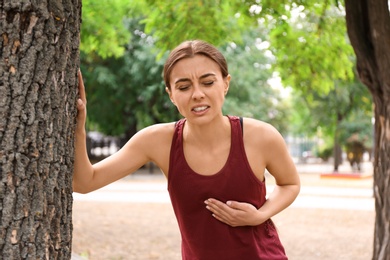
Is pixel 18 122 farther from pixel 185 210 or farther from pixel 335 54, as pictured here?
pixel 335 54

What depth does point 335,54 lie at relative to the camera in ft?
28.2

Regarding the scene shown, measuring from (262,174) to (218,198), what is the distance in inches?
9.0

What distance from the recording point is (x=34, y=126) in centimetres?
227

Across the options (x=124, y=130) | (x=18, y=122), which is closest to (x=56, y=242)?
(x=18, y=122)

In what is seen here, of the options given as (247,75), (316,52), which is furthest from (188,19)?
(247,75)

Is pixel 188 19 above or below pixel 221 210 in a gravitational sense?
above

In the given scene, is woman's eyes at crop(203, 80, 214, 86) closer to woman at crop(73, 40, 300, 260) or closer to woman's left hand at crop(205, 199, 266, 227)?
woman at crop(73, 40, 300, 260)

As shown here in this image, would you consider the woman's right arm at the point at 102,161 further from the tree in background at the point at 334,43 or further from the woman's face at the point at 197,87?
the tree in background at the point at 334,43

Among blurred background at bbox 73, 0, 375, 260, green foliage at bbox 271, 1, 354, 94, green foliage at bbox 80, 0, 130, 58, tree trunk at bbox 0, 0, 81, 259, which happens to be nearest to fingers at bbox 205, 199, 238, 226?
tree trunk at bbox 0, 0, 81, 259

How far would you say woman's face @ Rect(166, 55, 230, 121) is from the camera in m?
2.47

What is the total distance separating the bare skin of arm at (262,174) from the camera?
8.04ft

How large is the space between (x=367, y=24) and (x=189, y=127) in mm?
3607

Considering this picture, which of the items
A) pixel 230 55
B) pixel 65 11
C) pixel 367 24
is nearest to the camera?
pixel 65 11

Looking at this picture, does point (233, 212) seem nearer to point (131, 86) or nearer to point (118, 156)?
point (118, 156)
